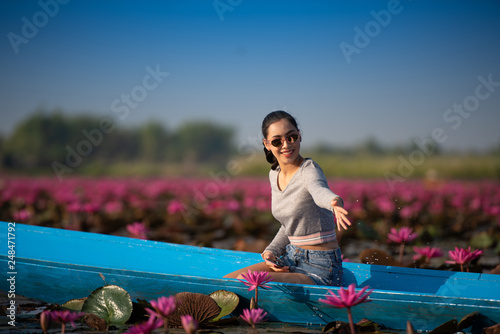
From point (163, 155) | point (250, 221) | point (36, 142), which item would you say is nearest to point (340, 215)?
point (250, 221)

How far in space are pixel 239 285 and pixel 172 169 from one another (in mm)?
31009

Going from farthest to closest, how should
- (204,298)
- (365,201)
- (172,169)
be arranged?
(172,169) → (365,201) → (204,298)

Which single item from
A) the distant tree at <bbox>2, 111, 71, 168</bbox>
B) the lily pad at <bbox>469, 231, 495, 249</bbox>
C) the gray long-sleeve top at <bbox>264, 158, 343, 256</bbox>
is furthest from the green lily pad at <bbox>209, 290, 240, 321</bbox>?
the distant tree at <bbox>2, 111, 71, 168</bbox>

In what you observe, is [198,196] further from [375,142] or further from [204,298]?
[375,142]

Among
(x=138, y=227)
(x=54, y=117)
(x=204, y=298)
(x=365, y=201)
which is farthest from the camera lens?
(x=54, y=117)

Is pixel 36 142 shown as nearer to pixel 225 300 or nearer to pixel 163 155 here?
pixel 163 155

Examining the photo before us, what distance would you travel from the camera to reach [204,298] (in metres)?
2.20

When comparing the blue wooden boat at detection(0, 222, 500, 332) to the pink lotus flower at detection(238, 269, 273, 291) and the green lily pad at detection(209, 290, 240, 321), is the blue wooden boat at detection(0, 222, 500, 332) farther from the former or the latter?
the pink lotus flower at detection(238, 269, 273, 291)

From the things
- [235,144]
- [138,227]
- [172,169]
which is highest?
[235,144]

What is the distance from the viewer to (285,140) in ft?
8.12

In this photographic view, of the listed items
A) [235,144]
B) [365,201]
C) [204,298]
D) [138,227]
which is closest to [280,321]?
[204,298]

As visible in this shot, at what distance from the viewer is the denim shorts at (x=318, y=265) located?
246 centimetres

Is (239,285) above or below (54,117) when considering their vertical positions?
below

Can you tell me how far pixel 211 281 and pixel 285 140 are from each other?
0.81 meters
